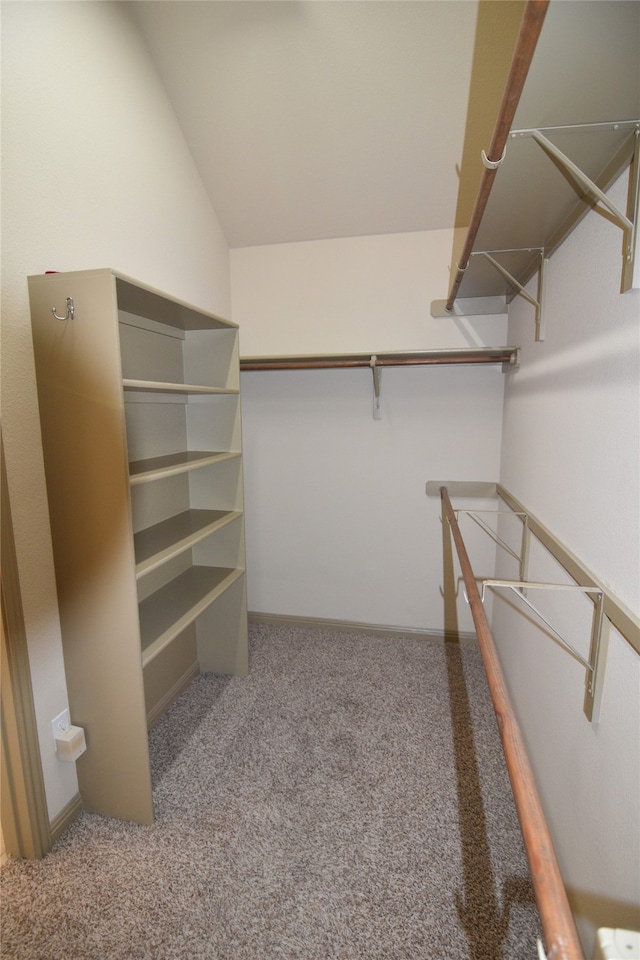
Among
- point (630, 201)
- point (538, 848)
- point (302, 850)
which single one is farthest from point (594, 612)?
point (302, 850)

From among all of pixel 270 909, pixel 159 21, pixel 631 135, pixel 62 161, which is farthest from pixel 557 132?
pixel 270 909

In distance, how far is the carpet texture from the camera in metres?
1.20

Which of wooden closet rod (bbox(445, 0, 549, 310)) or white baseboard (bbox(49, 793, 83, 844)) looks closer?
wooden closet rod (bbox(445, 0, 549, 310))

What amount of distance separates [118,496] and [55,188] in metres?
0.95

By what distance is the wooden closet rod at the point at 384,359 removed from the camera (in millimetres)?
2133

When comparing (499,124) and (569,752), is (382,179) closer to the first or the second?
(499,124)

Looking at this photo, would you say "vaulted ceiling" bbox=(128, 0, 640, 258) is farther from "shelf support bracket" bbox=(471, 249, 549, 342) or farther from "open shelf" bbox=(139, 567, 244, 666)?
"open shelf" bbox=(139, 567, 244, 666)

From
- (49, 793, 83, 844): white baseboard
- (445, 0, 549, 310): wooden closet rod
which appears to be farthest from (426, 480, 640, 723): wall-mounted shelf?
(49, 793, 83, 844): white baseboard

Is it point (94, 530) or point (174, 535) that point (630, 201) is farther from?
point (174, 535)

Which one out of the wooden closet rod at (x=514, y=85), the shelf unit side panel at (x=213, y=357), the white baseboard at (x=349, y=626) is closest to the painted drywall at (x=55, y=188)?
the shelf unit side panel at (x=213, y=357)

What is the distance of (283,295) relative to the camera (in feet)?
Answer: 8.46

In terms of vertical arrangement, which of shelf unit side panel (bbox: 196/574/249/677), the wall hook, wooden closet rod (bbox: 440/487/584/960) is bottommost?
shelf unit side panel (bbox: 196/574/249/677)

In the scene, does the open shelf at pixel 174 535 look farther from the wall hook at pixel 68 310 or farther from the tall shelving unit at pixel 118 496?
the wall hook at pixel 68 310

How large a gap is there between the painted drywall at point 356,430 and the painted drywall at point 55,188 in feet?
2.91
